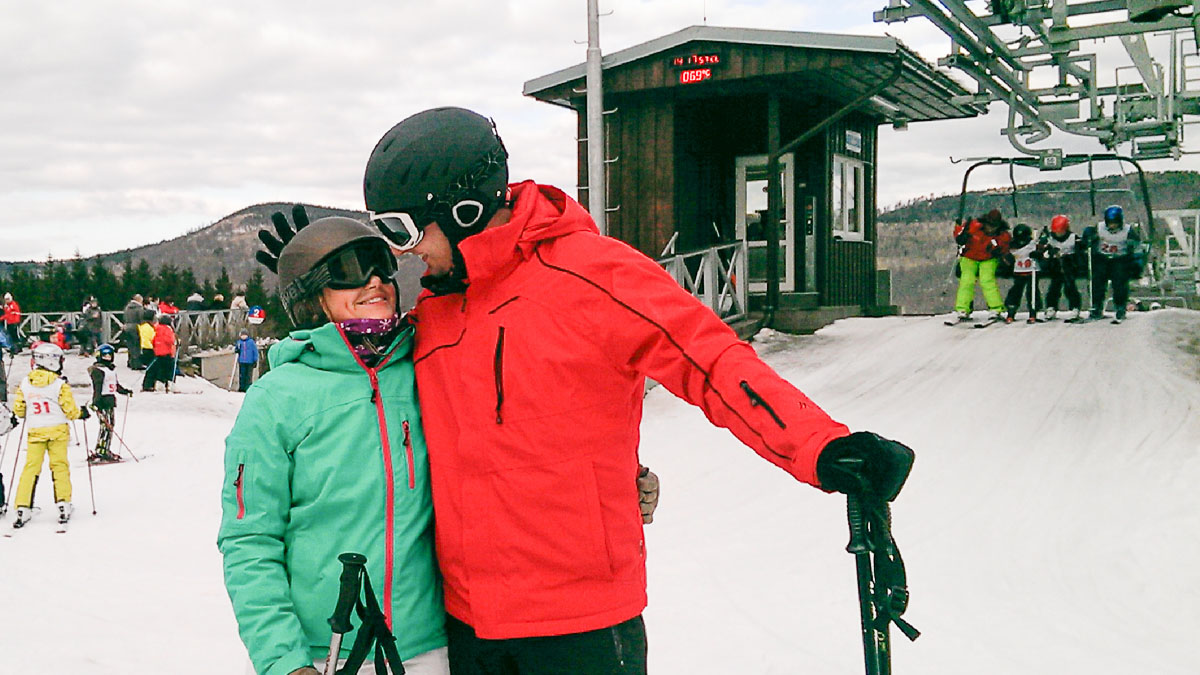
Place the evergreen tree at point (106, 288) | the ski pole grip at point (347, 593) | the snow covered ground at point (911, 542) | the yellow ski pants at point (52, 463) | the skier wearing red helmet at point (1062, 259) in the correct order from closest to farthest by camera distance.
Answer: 1. the ski pole grip at point (347, 593)
2. the snow covered ground at point (911, 542)
3. the yellow ski pants at point (52, 463)
4. the skier wearing red helmet at point (1062, 259)
5. the evergreen tree at point (106, 288)

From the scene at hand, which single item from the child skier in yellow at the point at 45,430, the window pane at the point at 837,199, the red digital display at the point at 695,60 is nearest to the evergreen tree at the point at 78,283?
the window pane at the point at 837,199

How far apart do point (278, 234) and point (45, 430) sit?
6527mm

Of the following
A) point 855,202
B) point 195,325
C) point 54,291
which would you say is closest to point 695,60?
point 855,202

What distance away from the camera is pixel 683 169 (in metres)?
12.6

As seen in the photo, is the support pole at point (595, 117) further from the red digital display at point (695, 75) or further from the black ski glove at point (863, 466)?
the black ski glove at point (863, 466)

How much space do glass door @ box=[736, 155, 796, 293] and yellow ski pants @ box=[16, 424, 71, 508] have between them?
8.98 meters

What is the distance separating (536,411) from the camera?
1.76m

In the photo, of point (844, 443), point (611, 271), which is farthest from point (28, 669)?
point (844, 443)

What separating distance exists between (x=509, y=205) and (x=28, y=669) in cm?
367

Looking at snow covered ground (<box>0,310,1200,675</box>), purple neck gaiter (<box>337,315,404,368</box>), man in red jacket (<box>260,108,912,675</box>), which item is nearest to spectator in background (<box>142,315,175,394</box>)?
snow covered ground (<box>0,310,1200,675</box>)

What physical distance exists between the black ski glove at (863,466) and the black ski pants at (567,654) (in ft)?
2.05

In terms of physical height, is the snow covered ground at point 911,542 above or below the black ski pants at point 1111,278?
below

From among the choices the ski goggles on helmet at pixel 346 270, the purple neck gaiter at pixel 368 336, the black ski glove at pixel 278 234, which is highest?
the black ski glove at pixel 278 234

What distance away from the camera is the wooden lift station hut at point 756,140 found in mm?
11398
